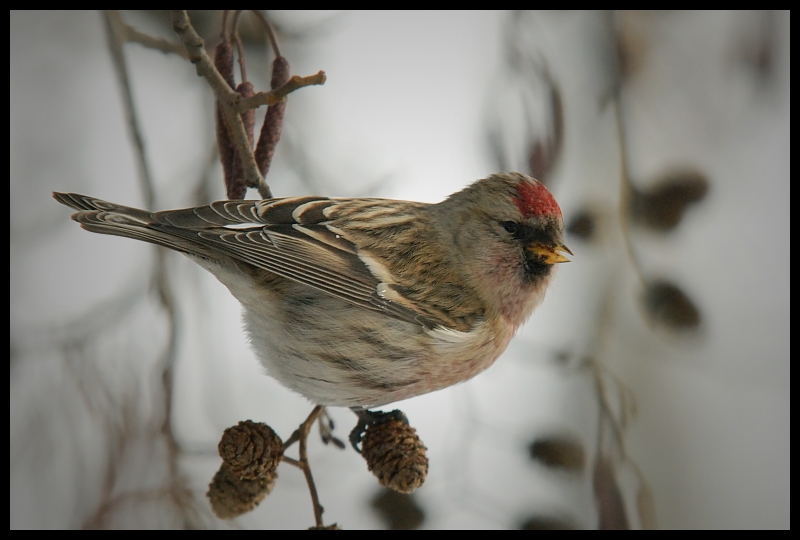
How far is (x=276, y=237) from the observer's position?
1585 mm

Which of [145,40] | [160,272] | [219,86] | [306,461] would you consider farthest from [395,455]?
[145,40]

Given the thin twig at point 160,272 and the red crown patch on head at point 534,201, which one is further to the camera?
the thin twig at point 160,272

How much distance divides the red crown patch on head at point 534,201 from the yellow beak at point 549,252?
74mm

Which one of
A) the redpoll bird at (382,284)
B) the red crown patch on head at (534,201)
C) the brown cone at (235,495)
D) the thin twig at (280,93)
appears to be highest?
the thin twig at (280,93)

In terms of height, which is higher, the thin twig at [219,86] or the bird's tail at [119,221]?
the thin twig at [219,86]

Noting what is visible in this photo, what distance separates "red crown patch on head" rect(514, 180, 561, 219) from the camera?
1558 millimetres

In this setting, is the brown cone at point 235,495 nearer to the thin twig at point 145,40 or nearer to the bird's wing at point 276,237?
the bird's wing at point 276,237

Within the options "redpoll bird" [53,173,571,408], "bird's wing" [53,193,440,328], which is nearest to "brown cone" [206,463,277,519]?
"redpoll bird" [53,173,571,408]

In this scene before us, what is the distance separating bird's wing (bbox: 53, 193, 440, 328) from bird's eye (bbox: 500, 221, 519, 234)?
262mm

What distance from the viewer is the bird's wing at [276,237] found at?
4.77 ft

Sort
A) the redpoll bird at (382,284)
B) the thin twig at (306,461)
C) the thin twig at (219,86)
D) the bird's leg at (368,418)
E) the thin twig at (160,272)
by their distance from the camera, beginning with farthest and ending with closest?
1. the thin twig at (160,272)
2. the bird's leg at (368,418)
3. the redpoll bird at (382,284)
4. the thin twig at (306,461)
5. the thin twig at (219,86)

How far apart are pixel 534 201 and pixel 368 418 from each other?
2.30ft

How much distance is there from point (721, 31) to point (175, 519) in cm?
239

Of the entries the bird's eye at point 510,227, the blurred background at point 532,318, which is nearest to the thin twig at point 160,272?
the blurred background at point 532,318
